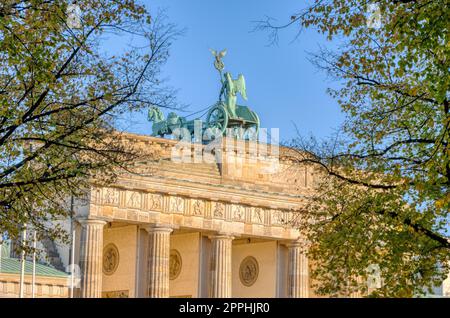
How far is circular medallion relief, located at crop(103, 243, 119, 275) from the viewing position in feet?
204

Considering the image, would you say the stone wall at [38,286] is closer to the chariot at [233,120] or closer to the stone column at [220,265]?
the stone column at [220,265]

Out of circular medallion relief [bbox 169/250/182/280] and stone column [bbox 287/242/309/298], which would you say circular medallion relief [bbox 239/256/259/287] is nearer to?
stone column [bbox 287/242/309/298]

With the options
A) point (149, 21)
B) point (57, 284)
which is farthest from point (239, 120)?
point (149, 21)

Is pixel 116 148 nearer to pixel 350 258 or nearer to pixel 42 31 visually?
pixel 42 31

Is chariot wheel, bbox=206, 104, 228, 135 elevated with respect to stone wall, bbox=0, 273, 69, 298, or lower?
elevated

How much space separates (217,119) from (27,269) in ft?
60.4

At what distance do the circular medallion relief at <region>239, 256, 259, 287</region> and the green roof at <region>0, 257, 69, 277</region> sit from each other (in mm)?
14819

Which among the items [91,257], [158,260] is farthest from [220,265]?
[91,257]

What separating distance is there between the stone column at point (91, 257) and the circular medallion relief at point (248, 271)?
13062 mm

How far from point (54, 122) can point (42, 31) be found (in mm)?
2209

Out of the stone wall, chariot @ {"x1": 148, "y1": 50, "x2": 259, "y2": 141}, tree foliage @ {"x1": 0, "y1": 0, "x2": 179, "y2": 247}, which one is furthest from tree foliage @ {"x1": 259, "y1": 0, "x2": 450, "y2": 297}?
chariot @ {"x1": 148, "y1": 50, "x2": 259, "y2": 141}

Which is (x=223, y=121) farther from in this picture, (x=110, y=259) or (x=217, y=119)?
(x=110, y=259)
